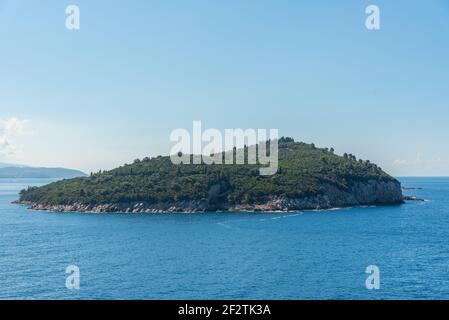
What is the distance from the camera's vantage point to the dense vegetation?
297 feet

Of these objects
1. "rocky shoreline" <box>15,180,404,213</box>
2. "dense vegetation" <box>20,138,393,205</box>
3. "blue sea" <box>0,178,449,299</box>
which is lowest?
"blue sea" <box>0,178,449,299</box>

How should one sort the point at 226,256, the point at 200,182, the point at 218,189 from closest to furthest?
the point at 226,256, the point at 218,189, the point at 200,182

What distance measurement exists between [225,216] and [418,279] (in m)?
46.1

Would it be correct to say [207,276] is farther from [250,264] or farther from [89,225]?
[89,225]

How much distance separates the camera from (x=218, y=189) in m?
92.1

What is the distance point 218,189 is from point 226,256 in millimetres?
48826

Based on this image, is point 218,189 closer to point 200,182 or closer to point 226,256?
point 200,182

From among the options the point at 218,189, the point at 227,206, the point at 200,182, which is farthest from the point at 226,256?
the point at 200,182

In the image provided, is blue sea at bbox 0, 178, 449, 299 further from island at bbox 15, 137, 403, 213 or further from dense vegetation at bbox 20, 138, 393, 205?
dense vegetation at bbox 20, 138, 393, 205

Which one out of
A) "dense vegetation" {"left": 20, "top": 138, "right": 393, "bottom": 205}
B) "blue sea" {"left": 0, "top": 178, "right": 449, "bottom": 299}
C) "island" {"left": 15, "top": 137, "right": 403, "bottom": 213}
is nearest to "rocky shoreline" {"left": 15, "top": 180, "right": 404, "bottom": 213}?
"island" {"left": 15, "top": 137, "right": 403, "bottom": 213}

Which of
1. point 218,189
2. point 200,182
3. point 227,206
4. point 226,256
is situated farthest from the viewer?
point 200,182

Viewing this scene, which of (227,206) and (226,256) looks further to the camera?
(227,206)

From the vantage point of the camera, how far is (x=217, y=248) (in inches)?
1889

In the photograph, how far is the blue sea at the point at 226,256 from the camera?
3175 cm
